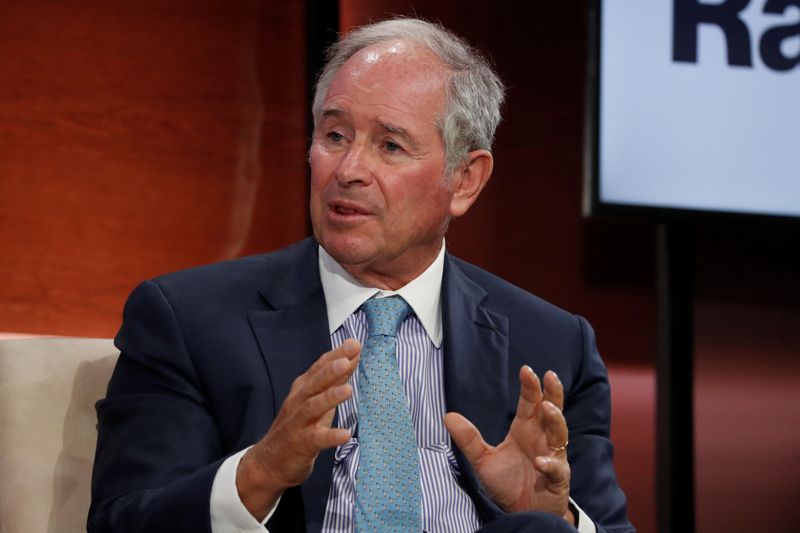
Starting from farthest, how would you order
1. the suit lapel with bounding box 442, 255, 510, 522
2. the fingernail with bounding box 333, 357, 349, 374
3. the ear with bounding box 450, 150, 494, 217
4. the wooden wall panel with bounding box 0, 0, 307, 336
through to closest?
1. the wooden wall panel with bounding box 0, 0, 307, 336
2. the ear with bounding box 450, 150, 494, 217
3. the suit lapel with bounding box 442, 255, 510, 522
4. the fingernail with bounding box 333, 357, 349, 374

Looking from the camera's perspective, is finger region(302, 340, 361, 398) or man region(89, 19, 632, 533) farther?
man region(89, 19, 632, 533)

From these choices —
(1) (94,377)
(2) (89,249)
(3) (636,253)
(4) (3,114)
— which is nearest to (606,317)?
(3) (636,253)

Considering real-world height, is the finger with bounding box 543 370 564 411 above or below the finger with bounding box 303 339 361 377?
below

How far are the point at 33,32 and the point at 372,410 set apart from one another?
1.66m

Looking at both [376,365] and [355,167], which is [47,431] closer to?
[376,365]

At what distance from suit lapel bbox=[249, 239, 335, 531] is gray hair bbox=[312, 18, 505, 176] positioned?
25cm

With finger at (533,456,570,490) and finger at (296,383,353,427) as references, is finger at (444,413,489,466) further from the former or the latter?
finger at (296,383,353,427)

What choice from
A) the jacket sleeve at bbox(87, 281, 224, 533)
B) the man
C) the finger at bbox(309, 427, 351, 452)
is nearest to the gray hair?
the man

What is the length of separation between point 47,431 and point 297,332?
0.39 metres

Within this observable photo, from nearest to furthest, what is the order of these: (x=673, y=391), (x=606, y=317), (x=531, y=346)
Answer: (x=531, y=346) → (x=673, y=391) → (x=606, y=317)

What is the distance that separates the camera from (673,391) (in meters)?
3.33

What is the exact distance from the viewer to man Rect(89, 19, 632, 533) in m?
1.66

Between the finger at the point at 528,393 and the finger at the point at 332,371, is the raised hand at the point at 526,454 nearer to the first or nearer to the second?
the finger at the point at 528,393

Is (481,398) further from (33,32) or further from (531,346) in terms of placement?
(33,32)
